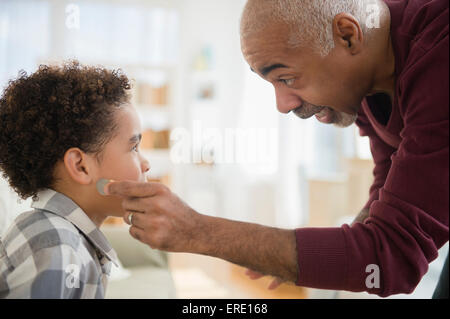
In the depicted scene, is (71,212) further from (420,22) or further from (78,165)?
(420,22)

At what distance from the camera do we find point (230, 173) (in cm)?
402

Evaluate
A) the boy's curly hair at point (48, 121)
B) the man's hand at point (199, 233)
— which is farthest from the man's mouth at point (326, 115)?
the boy's curly hair at point (48, 121)

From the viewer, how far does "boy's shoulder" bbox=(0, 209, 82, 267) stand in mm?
703

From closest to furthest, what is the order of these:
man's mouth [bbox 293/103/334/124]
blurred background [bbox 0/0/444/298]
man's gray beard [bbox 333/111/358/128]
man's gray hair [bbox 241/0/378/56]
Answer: man's gray hair [bbox 241/0/378/56]
man's mouth [bbox 293/103/334/124]
man's gray beard [bbox 333/111/358/128]
blurred background [bbox 0/0/444/298]

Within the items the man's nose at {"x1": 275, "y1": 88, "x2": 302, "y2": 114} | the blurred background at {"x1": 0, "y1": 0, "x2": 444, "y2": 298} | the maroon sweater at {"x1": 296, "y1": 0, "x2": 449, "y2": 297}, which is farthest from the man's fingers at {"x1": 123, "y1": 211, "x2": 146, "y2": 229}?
the blurred background at {"x1": 0, "y1": 0, "x2": 444, "y2": 298}

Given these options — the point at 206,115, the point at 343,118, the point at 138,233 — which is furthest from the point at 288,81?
the point at 206,115

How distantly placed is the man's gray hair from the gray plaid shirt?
1.76ft

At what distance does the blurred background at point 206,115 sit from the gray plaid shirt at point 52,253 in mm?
1908

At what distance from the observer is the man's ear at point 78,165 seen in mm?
824

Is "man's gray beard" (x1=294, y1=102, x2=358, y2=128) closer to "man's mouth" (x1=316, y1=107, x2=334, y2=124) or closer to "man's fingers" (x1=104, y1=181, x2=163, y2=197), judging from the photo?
"man's mouth" (x1=316, y1=107, x2=334, y2=124)

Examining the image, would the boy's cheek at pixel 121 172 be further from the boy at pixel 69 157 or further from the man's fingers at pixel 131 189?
the man's fingers at pixel 131 189

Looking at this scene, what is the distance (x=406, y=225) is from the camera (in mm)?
734

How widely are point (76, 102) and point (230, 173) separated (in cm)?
323
